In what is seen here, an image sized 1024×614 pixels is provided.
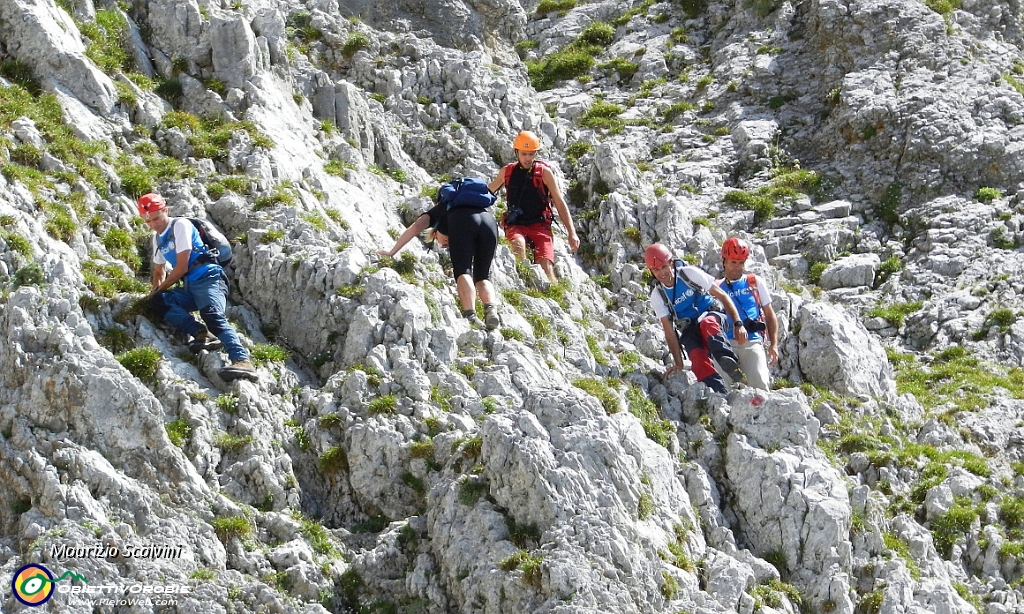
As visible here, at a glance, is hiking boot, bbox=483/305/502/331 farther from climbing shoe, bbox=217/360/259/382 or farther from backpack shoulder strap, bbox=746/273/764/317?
backpack shoulder strap, bbox=746/273/764/317

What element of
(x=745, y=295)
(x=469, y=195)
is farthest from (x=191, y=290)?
(x=745, y=295)

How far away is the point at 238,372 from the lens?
47.9ft

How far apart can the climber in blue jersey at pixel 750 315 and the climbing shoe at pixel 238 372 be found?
7015mm

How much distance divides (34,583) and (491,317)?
7.46 metres

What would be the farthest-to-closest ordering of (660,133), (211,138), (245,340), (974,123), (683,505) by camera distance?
1. (660,133)
2. (974,123)
3. (211,138)
4. (245,340)
5. (683,505)

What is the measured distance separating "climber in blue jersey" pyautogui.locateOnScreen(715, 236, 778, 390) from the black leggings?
141 inches

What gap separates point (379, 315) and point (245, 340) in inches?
78.3

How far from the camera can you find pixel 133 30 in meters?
21.7

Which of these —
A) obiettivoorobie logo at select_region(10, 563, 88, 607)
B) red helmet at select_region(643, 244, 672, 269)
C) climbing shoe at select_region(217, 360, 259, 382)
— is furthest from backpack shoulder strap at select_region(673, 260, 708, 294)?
obiettivoorobie logo at select_region(10, 563, 88, 607)

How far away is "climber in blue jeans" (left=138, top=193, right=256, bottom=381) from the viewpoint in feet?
48.6

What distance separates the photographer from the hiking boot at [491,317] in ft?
54.2

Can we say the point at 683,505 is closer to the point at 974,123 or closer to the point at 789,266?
the point at 789,266

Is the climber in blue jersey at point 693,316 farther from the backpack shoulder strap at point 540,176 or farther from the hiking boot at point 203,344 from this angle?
the hiking boot at point 203,344

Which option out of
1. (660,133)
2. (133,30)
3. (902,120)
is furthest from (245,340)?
(902,120)
